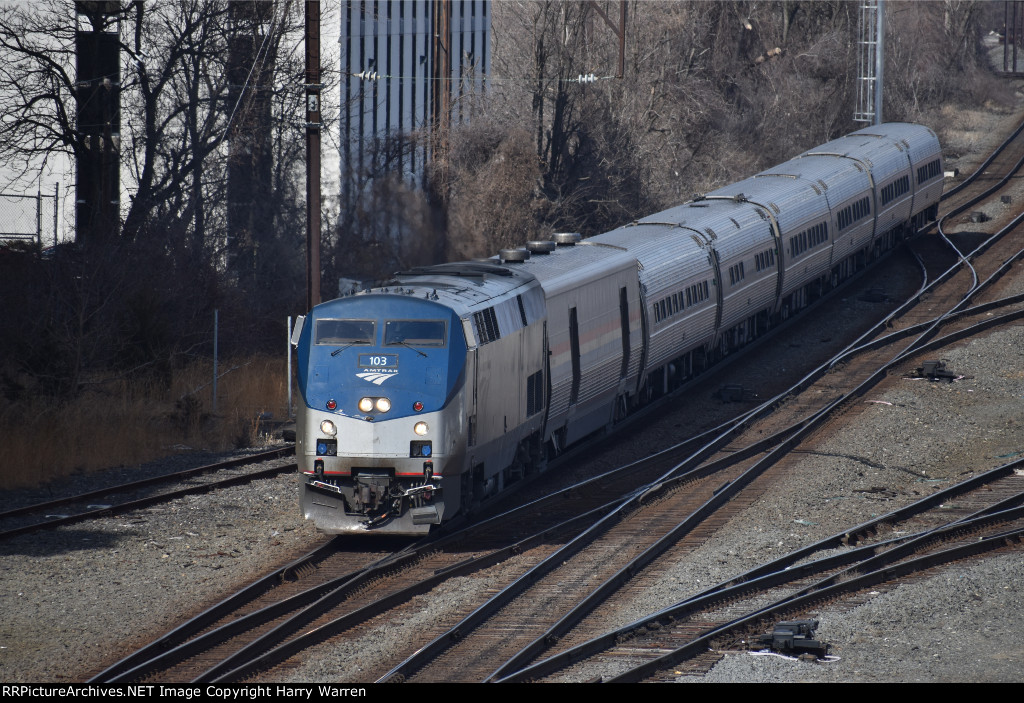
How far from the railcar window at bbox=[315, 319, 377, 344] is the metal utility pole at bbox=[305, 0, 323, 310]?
19.6 ft

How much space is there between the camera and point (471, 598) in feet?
42.7

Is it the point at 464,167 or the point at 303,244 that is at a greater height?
the point at 464,167

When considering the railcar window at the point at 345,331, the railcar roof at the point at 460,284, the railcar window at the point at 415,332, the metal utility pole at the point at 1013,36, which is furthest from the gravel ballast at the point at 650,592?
the metal utility pole at the point at 1013,36

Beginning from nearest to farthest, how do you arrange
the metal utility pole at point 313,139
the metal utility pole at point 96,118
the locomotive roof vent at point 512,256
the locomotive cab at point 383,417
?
the locomotive cab at point 383,417 → the locomotive roof vent at point 512,256 → the metal utility pole at point 313,139 → the metal utility pole at point 96,118

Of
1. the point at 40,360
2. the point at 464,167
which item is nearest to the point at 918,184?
the point at 464,167

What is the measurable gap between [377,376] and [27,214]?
19.0 m

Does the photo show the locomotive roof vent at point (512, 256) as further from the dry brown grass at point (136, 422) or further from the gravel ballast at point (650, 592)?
the dry brown grass at point (136, 422)

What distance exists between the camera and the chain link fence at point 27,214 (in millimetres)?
29484

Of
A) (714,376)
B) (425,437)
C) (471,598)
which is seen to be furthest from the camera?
(714,376)

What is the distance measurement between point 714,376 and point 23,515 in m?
14.5

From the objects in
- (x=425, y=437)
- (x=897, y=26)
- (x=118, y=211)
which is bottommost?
(x=425, y=437)

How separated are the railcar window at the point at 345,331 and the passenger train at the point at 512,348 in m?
0.02

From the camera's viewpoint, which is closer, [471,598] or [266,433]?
[471,598]
